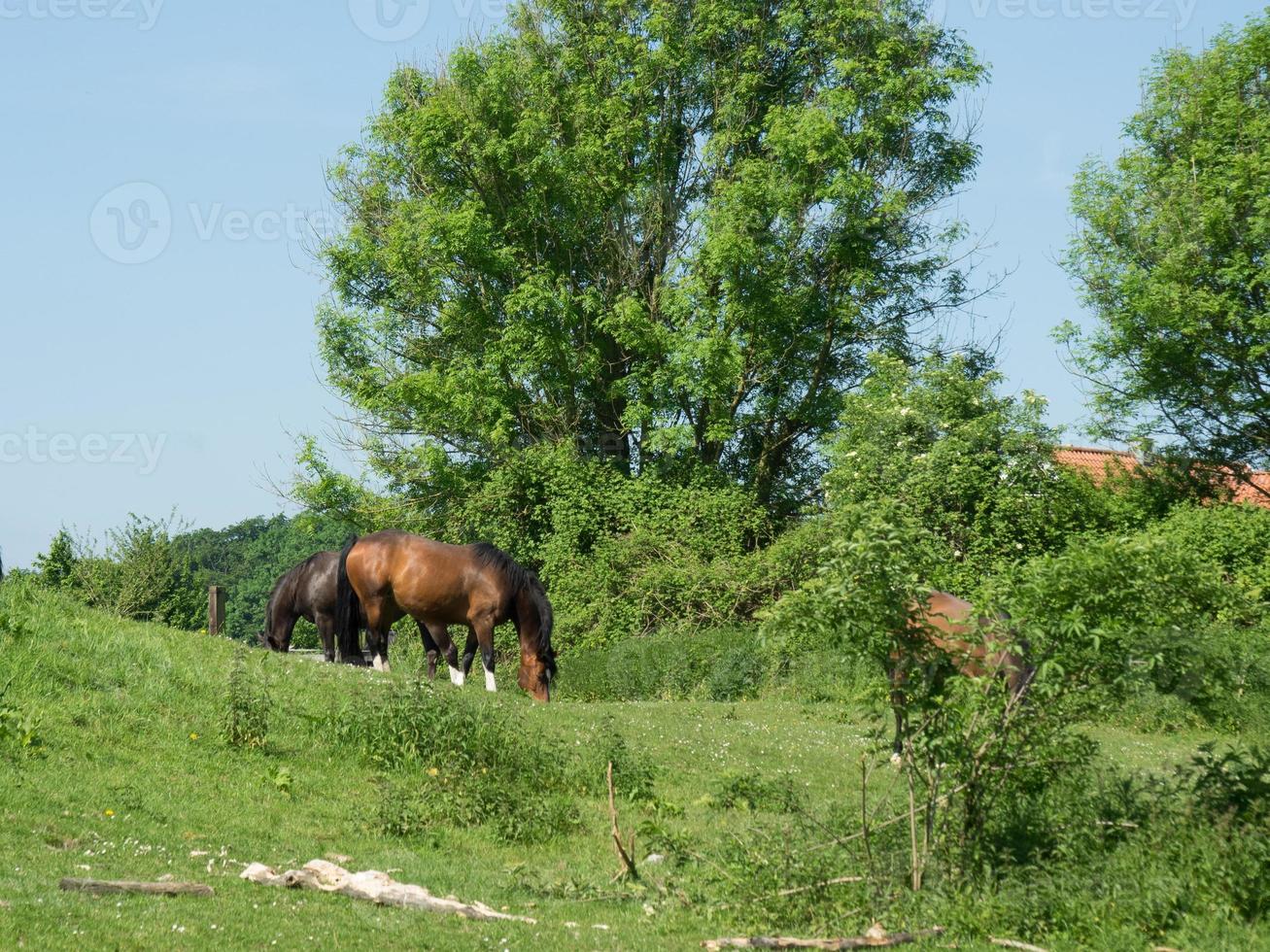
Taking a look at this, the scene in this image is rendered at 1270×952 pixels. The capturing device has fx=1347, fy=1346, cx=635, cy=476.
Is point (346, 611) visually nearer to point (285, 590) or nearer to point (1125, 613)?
point (285, 590)

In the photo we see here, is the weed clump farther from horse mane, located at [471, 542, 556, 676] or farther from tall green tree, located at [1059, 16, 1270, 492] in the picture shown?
tall green tree, located at [1059, 16, 1270, 492]

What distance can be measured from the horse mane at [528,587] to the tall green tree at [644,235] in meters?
12.7

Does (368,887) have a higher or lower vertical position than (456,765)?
lower

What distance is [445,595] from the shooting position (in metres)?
21.6

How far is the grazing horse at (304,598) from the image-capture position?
81.6 ft

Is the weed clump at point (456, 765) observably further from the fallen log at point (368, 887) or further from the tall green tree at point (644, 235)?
the tall green tree at point (644, 235)

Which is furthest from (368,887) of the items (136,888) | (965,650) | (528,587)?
(528,587)

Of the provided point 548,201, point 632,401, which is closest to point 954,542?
point 632,401

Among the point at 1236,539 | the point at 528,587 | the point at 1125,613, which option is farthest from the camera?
the point at 1236,539

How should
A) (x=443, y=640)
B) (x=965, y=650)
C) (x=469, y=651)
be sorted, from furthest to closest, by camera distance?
(x=443, y=640) → (x=469, y=651) → (x=965, y=650)

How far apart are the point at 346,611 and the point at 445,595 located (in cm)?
190

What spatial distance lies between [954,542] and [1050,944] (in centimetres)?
2118

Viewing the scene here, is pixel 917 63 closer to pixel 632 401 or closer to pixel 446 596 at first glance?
pixel 632 401

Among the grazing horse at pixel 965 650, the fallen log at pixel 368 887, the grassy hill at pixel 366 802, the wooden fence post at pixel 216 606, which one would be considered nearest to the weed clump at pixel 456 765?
the grassy hill at pixel 366 802
